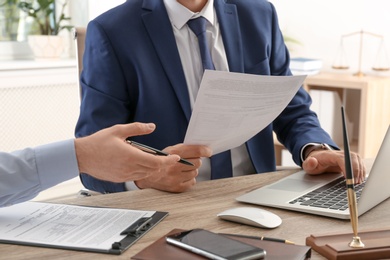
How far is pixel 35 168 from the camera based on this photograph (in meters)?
1.18

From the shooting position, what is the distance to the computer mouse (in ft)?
3.84

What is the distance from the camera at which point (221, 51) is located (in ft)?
5.95

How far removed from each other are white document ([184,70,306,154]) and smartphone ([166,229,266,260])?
0.31 m

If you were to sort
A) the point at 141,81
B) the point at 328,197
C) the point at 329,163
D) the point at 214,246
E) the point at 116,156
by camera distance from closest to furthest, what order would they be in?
1. the point at 214,246
2. the point at 116,156
3. the point at 328,197
4. the point at 329,163
5. the point at 141,81

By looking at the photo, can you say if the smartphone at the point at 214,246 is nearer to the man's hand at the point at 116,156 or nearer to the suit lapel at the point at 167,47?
the man's hand at the point at 116,156

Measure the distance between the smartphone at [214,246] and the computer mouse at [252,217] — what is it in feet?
0.46

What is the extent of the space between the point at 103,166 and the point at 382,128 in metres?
A: 2.57

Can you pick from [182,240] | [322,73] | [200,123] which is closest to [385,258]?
[182,240]

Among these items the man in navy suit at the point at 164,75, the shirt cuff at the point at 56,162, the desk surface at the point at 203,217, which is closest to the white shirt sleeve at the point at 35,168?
the shirt cuff at the point at 56,162

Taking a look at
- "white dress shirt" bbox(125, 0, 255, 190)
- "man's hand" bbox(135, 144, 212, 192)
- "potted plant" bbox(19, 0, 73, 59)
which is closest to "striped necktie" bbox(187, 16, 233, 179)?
"white dress shirt" bbox(125, 0, 255, 190)

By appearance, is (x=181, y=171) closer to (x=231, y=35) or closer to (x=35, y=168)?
(x=35, y=168)

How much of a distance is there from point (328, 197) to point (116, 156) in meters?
0.50

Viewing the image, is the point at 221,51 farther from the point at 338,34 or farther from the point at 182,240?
the point at 338,34

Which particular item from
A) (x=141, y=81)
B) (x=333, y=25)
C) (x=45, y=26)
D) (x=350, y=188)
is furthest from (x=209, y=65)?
(x=45, y=26)
